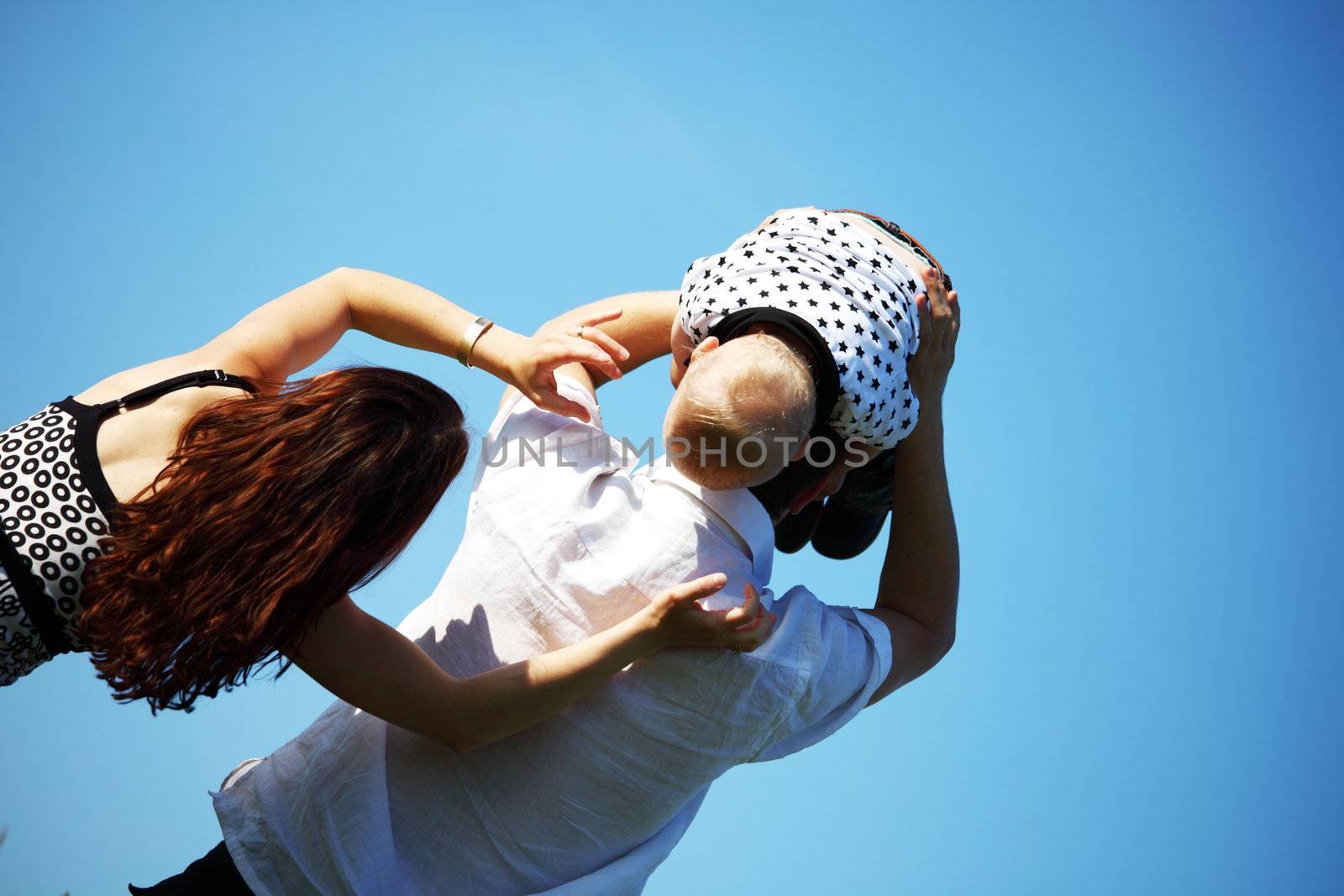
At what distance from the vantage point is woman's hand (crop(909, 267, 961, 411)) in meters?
1.15

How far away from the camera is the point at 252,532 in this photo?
2.85 feet

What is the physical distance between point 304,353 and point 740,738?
642 mm

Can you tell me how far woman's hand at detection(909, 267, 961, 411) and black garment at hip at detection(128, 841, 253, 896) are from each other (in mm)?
889

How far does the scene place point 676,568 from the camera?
100 centimetres

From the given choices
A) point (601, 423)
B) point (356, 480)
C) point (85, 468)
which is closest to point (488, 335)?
point (601, 423)

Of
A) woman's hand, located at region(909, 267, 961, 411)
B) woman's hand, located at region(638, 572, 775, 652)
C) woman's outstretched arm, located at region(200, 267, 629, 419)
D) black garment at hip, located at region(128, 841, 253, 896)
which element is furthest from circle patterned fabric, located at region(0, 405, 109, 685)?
woman's hand, located at region(909, 267, 961, 411)

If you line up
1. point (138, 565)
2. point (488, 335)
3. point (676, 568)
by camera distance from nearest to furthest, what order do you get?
point (138, 565), point (676, 568), point (488, 335)

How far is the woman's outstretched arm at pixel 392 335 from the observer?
1.06 m

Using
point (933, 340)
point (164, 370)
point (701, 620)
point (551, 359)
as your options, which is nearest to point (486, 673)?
point (701, 620)

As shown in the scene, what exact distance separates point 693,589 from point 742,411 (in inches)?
6.6

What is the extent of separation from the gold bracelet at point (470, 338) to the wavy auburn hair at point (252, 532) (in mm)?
213

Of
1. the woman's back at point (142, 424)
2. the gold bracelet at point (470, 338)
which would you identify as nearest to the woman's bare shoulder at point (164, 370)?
the woman's back at point (142, 424)

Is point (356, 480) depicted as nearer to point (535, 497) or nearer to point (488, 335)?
point (535, 497)

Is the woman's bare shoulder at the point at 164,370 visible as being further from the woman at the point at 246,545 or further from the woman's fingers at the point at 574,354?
the woman's fingers at the point at 574,354
